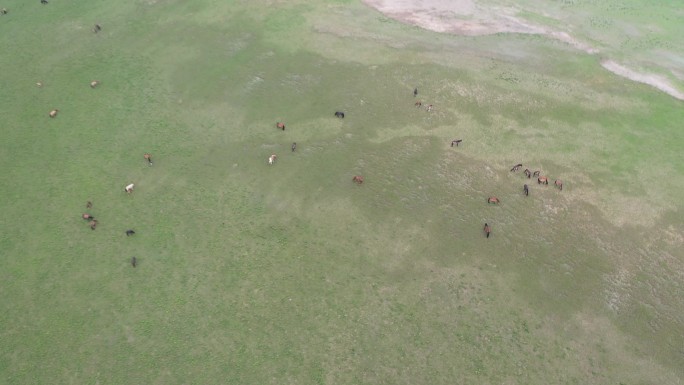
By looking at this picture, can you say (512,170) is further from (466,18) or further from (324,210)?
(466,18)

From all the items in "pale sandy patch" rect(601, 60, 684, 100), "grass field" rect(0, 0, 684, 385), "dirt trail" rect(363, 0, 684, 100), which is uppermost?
"dirt trail" rect(363, 0, 684, 100)

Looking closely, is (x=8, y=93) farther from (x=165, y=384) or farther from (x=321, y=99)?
(x=165, y=384)

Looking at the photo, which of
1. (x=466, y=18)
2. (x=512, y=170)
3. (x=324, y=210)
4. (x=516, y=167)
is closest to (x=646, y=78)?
(x=466, y=18)

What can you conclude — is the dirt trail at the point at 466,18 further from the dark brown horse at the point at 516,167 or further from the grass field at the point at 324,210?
the dark brown horse at the point at 516,167

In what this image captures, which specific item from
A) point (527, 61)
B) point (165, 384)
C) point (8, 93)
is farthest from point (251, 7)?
point (165, 384)

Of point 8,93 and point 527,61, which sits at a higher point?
point 527,61

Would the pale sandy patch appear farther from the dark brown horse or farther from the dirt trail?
the dark brown horse

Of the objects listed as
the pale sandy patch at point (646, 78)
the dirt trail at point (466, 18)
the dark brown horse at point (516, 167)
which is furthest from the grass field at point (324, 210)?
the dirt trail at point (466, 18)

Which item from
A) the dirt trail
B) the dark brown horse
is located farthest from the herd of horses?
the dirt trail
